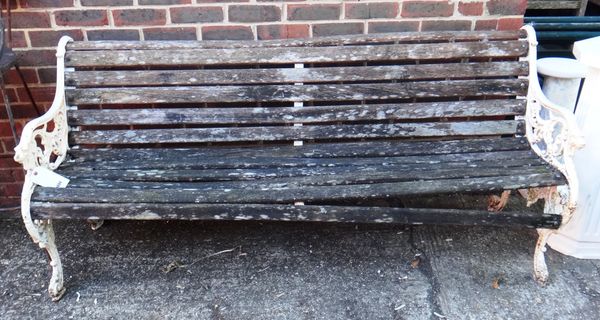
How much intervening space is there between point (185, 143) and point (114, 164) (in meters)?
0.48

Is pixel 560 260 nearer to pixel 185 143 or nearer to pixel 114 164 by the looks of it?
pixel 185 143

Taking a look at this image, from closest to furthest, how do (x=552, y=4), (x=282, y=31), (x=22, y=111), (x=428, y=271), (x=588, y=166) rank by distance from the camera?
(x=588, y=166)
(x=428, y=271)
(x=282, y=31)
(x=22, y=111)
(x=552, y=4)

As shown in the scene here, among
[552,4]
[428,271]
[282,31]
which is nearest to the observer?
[428,271]

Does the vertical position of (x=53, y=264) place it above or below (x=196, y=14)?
below

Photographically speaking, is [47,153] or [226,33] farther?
[226,33]

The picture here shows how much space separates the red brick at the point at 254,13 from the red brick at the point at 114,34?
51 cm

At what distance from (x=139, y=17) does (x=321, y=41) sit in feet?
3.09

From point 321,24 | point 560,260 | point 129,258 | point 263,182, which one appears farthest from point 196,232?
point 560,260

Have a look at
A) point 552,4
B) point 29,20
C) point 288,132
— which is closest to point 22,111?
point 29,20

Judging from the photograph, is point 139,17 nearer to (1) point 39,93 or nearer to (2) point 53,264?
(1) point 39,93

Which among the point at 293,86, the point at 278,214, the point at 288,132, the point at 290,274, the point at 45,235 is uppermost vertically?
the point at 293,86

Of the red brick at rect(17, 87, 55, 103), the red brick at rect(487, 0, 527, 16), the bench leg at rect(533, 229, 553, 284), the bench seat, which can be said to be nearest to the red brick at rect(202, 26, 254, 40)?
the bench seat

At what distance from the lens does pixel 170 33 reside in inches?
102

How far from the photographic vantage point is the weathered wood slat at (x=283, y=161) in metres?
2.29
